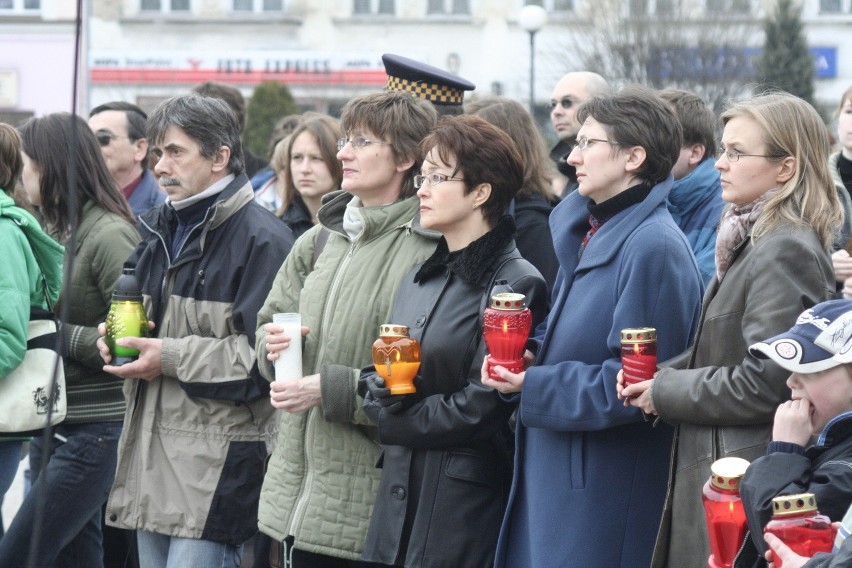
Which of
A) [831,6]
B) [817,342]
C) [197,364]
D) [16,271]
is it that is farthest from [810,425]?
[831,6]

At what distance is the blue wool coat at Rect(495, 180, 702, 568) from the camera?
3811mm

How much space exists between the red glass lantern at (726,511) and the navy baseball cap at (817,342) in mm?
290

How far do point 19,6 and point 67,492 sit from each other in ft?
104

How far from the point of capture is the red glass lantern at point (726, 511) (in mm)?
3172

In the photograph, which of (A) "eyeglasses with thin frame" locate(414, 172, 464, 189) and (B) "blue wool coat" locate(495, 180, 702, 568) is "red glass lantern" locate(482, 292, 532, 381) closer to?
(B) "blue wool coat" locate(495, 180, 702, 568)

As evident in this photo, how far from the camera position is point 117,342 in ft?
15.7

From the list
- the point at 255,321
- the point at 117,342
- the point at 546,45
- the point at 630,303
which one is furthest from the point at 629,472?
the point at 546,45

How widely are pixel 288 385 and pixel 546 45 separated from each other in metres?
30.4

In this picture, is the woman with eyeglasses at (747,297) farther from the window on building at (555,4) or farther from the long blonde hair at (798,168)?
the window on building at (555,4)

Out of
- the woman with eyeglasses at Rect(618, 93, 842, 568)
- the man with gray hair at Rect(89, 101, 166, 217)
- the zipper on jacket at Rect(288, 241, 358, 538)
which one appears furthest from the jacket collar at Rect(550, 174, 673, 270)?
the man with gray hair at Rect(89, 101, 166, 217)

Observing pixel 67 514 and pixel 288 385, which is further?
pixel 67 514

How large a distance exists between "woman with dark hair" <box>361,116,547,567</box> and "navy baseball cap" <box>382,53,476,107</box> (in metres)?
1.04

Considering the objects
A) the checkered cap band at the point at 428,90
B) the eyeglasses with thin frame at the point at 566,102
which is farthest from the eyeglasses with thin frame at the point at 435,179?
the eyeglasses with thin frame at the point at 566,102

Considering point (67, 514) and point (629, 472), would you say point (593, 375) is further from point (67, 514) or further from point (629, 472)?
point (67, 514)
